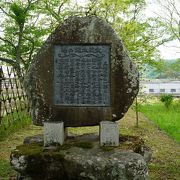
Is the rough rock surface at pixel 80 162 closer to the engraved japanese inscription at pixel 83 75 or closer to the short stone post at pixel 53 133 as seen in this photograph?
the short stone post at pixel 53 133

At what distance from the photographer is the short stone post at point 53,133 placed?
5434 millimetres

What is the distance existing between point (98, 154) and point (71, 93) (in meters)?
1.10

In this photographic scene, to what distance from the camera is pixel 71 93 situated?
219 inches

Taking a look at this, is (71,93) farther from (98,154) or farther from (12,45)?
(12,45)

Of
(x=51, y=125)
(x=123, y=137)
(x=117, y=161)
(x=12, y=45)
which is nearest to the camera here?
(x=117, y=161)

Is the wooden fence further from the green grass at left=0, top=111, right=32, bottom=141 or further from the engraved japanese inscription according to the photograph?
the engraved japanese inscription

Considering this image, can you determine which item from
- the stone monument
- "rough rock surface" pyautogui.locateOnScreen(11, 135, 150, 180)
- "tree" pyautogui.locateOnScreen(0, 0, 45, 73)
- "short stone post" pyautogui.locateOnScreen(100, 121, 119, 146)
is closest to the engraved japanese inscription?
the stone monument

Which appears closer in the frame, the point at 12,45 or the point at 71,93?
the point at 71,93

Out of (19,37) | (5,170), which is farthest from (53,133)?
(19,37)

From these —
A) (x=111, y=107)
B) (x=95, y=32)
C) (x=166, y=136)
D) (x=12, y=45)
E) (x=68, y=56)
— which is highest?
(x=12, y=45)

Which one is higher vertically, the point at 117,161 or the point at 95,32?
the point at 95,32

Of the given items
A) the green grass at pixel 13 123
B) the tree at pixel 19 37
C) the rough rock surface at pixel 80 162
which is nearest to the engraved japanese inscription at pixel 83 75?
the rough rock surface at pixel 80 162

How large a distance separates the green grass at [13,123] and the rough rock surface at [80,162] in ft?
14.7

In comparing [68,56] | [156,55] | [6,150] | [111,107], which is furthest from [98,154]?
[156,55]
